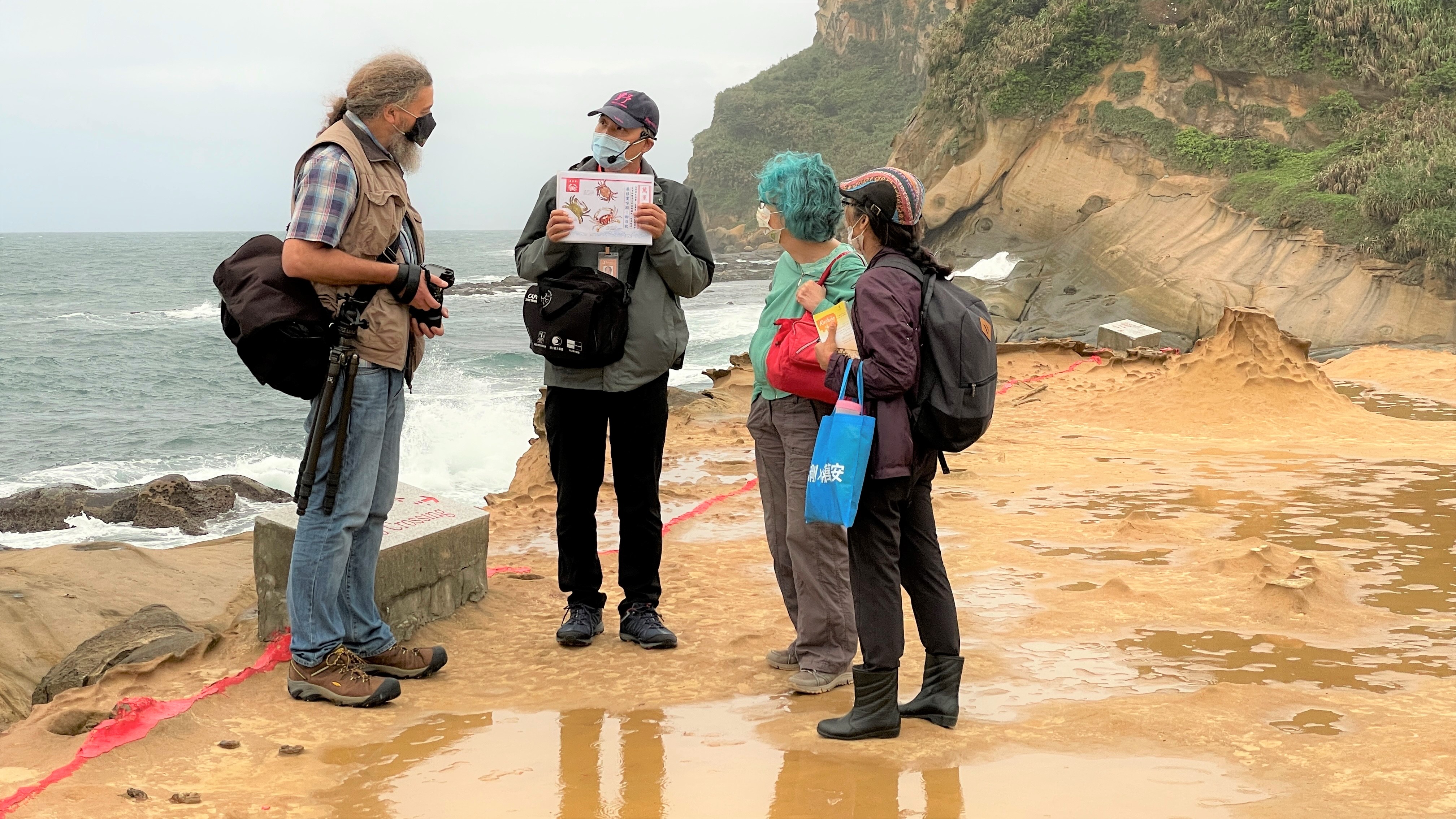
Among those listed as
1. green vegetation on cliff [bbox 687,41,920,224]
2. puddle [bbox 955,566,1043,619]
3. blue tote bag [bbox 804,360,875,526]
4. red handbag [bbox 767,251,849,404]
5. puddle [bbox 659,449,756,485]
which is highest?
green vegetation on cliff [bbox 687,41,920,224]

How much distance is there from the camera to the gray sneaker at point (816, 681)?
341cm

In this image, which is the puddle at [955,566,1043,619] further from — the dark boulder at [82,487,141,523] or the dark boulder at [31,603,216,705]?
the dark boulder at [82,487,141,523]

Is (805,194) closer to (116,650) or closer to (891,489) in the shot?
(891,489)

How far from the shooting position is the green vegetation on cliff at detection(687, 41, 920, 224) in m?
66.6

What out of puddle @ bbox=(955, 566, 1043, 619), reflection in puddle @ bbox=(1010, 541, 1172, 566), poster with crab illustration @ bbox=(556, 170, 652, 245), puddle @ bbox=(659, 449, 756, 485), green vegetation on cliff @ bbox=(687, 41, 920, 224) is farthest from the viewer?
green vegetation on cliff @ bbox=(687, 41, 920, 224)

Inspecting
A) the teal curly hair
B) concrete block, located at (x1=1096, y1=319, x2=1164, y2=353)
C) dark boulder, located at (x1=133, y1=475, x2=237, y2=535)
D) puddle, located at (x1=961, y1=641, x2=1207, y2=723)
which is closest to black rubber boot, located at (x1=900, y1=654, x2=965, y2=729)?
puddle, located at (x1=961, y1=641, x2=1207, y2=723)

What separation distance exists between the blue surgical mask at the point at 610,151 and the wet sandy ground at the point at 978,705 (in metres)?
1.62

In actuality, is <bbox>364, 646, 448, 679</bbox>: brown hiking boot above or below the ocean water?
above

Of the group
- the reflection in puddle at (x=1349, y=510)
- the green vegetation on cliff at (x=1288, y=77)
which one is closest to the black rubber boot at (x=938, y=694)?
the reflection in puddle at (x=1349, y=510)

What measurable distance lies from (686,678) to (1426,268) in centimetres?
1901

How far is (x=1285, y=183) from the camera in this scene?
21438 millimetres

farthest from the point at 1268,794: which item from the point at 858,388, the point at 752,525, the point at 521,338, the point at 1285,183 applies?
the point at 521,338

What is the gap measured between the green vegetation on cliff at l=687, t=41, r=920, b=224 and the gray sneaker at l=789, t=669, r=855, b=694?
61932mm

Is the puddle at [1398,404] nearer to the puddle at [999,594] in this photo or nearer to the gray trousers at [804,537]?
the puddle at [999,594]
